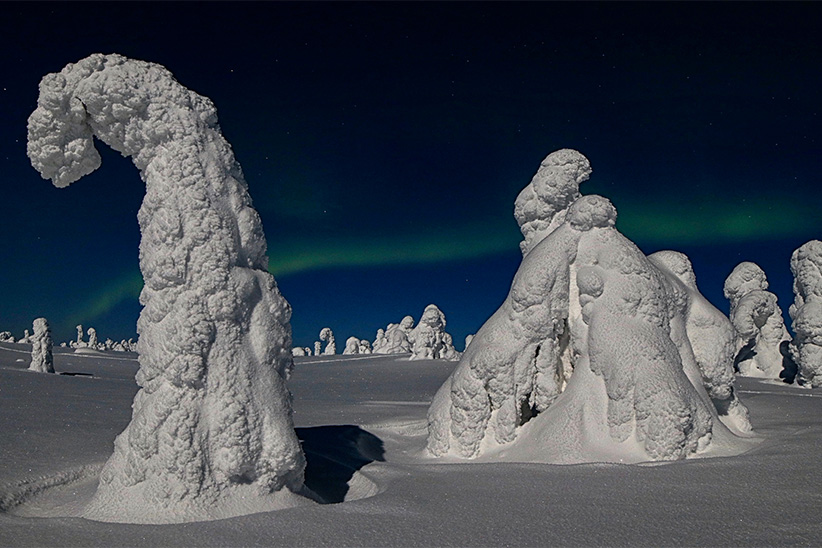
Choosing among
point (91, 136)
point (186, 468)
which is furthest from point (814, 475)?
point (91, 136)

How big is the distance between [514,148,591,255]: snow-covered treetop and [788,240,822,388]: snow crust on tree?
13.5 metres

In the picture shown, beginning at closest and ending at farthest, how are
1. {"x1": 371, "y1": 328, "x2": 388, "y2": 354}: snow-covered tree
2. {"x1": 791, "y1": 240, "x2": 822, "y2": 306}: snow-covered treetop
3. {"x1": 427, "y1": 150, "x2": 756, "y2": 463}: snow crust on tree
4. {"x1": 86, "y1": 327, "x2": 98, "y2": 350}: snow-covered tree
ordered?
1. {"x1": 427, "y1": 150, "x2": 756, "y2": 463}: snow crust on tree
2. {"x1": 791, "y1": 240, "x2": 822, "y2": 306}: snow-covered treetop
3. {"x1": 371, "y1": 328, "x2": 388, "y2": 354}: snow-covered tree
4. {"x1": 86, "y1": 327, "x2": 98, "y2": 350}: snow-covered tree

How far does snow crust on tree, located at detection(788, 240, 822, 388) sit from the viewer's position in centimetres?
1758

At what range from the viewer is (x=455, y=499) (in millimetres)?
4578

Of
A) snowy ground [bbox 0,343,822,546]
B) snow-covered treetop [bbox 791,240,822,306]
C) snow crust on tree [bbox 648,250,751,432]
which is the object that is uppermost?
snow-covered treetop [bbox 791,240,822,306]

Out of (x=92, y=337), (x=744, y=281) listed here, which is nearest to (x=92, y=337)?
(x=92, y=337)

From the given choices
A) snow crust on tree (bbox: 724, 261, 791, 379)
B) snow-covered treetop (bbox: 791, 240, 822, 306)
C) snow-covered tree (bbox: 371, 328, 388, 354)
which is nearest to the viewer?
snow-covered treetop (bbox: 791, 240, 822, 306)

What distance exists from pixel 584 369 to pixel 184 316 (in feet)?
Result: 15.3

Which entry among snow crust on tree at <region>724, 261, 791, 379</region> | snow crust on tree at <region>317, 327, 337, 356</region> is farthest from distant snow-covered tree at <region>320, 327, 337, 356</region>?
snow crust on tree at <region>724, 261, 791, 379</region>

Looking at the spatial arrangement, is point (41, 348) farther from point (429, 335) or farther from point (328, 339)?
point (328, 339)

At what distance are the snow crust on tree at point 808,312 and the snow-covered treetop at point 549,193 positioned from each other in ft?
44.3

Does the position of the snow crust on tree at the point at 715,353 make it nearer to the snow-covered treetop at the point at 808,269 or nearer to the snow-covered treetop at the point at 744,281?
the snow-covered treetop at the point at 808,269

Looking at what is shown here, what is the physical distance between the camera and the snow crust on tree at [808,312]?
57.7 feet

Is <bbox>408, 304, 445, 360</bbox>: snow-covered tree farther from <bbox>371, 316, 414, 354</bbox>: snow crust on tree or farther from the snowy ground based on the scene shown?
the snowy ground
